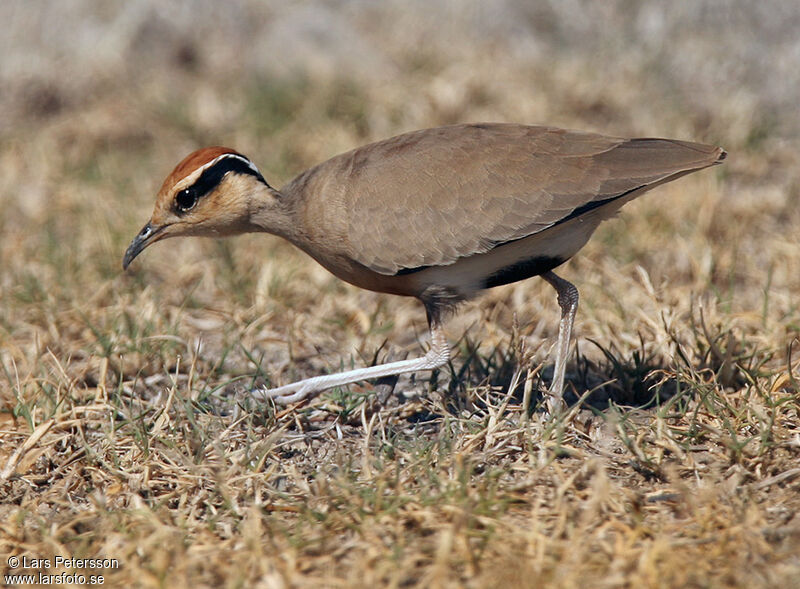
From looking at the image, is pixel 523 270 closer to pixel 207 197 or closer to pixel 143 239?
pixel 207 197

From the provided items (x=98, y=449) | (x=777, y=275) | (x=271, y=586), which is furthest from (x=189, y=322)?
(x=777, y=275)

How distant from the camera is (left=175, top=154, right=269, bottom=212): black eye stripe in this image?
455cm

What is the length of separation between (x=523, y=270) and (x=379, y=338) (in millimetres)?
1159

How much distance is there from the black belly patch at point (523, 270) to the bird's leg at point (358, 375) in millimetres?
327

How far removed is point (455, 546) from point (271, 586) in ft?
1.89

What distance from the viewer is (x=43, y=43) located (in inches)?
350

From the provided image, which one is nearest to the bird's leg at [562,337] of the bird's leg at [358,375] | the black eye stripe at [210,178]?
the bird's leg at [358,375]

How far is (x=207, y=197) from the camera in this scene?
15.1 feet

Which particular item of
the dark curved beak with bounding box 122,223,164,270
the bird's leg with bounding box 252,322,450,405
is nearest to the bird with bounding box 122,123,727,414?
the bird's leg with bounding box 252,322,450,405

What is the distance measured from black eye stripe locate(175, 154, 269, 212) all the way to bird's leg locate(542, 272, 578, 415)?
1.55 m

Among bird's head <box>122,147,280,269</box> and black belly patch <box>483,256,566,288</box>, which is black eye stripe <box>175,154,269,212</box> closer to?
bird's head <box>122,147,280,269</box>

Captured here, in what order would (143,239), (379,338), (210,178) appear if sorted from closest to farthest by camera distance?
1. (210,178)
2. (143,239)
3. (379,338)

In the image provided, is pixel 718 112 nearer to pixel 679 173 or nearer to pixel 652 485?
pixel 679 173

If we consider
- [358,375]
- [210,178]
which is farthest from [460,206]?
[210,178]
